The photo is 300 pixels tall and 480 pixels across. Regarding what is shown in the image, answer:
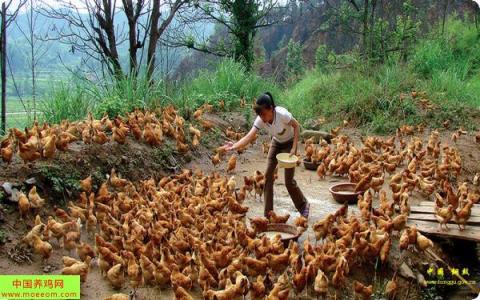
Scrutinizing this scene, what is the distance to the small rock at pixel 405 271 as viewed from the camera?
526cm

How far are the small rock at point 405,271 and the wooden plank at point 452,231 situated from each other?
69 cm

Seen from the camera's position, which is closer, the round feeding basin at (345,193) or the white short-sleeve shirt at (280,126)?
the white short-sleeve shirt at (280,126)

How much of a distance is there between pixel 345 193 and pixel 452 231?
5.87ft

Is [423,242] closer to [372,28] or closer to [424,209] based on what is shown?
[424,209]

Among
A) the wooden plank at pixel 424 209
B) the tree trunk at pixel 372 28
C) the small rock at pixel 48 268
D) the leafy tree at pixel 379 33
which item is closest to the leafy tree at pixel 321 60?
the leafy tree at pixel 379 33

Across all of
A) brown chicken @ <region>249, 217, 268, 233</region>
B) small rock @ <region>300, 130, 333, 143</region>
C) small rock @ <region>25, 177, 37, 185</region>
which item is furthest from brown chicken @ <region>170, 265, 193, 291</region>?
small rock @ <region>300, 130, 333, 143</region>

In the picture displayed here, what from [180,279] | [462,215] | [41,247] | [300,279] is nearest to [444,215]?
[462,215]

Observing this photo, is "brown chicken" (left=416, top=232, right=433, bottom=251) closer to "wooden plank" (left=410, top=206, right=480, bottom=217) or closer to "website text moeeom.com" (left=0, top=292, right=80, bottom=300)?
"wooden plank" (left=410, top=206, right=480, bottom=217)

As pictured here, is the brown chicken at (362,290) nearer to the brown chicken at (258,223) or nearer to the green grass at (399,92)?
the brown chicken at (258,223)

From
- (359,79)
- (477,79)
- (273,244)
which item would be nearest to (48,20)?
(359,79)

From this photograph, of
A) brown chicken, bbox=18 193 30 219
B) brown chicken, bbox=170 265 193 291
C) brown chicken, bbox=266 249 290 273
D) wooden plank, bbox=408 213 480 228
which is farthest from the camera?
wooden plank, bbox=408 213 480 228

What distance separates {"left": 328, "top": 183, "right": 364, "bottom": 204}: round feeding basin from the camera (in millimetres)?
7152

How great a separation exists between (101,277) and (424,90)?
10.9m

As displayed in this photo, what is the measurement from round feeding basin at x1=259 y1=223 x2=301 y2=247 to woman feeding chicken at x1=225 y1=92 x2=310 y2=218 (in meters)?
0.56
